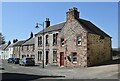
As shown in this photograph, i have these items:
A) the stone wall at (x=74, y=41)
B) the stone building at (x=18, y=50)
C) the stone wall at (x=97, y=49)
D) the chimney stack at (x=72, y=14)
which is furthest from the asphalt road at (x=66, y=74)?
the stone building at (x=18, y=50)

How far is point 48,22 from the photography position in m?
52.2

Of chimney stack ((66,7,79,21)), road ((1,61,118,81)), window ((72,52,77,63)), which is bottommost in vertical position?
road ((1,61,118,81))

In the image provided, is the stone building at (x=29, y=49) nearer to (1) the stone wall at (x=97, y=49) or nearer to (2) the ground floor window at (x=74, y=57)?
(1) the stone wall at (x=97, y=49)

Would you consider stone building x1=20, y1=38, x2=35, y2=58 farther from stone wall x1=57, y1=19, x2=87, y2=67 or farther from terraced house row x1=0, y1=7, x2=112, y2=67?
stone wall x1=57, y1=19, x2=87, y2=67

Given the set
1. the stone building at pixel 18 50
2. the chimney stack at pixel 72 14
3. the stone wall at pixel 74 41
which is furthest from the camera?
the stone building at pixel 18 50

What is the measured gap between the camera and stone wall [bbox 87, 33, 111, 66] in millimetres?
33825

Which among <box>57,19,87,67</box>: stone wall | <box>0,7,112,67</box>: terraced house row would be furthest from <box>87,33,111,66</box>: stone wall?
<box>57,19,87,67</box>: stone wall

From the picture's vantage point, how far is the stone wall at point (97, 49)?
111 feet

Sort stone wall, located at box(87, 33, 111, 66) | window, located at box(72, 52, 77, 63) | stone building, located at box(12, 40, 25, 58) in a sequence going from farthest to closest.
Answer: stone building, located at box(12, 40, 25, 58) < window, located at box(72, 52, 77, 63) < stone wall, located at box(87, 33, 111, 66)

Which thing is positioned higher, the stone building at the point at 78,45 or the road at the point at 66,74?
the stone building at the point at 78,45

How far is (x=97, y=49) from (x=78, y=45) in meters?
3.35

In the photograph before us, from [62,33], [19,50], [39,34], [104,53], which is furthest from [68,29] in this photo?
[19,50]

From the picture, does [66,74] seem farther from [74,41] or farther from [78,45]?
[74,41]

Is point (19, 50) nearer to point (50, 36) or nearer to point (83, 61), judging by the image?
point (50, 36)
